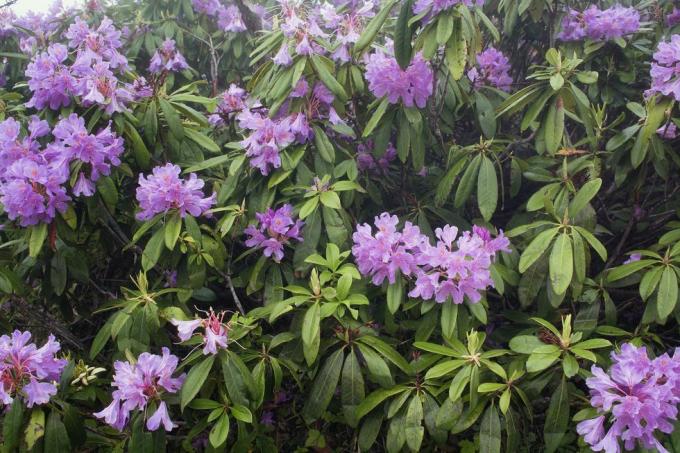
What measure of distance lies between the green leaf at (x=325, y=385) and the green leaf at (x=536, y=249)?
22.1 inches

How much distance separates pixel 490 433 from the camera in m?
1.45

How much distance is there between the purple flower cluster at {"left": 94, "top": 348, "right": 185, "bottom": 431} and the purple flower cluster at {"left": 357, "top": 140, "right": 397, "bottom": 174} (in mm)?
1005

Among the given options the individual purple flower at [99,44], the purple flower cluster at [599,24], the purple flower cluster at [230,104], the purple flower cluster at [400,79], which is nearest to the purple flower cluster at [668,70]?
the purple flower cluster at [599,24]

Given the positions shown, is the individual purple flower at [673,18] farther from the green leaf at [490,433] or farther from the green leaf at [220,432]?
the green leaf at [220,432]

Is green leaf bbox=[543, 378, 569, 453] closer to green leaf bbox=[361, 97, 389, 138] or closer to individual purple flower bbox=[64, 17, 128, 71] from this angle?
green leaf bbox=[361, 97, 389, 138]

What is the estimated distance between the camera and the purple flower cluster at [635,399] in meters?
1.28

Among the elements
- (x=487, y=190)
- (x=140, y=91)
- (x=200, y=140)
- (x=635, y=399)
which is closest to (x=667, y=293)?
(x=635, y=399)

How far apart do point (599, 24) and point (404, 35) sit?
0.92 meters

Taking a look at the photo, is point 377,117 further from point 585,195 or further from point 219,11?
point 219,11

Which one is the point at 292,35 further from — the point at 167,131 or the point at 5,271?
the point at 5,271

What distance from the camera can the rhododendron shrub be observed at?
1477mm

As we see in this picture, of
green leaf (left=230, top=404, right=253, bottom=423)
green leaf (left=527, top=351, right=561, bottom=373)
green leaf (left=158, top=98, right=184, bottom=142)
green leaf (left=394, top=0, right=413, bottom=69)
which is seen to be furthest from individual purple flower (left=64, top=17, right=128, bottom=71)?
green leaf (left=527, top=351, right=561, bottom=373)

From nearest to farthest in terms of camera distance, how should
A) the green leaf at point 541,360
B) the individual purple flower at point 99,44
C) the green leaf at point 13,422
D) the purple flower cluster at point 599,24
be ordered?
the green leaf at point 541,360
the green leaf at point 13,422
the individual purple flower at point 99,44
the purple flower cluster at point 599,24

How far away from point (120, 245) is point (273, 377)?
0.91m
